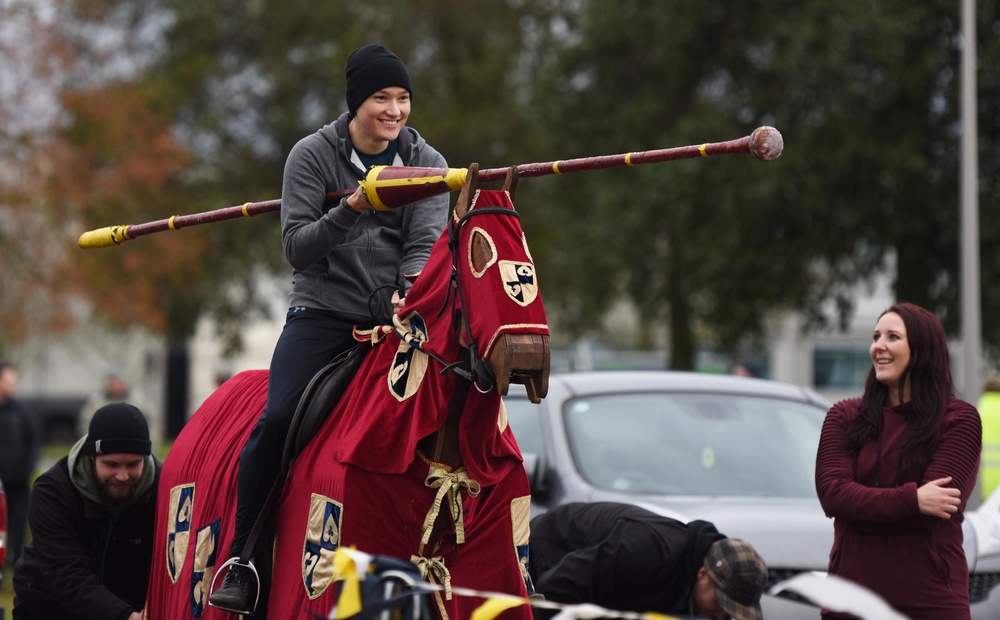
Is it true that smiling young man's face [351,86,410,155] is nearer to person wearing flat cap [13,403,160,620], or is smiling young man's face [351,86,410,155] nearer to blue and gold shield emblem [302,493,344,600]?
blue and gold shield emblem [302,493,344,600]

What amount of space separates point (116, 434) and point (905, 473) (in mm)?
3077

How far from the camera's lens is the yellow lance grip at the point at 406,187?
4855 millimetres

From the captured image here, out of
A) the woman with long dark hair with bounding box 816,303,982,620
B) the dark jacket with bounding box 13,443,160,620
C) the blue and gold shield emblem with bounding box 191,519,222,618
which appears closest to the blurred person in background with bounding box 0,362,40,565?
the dark jacket with bounding box 13,443,160,620

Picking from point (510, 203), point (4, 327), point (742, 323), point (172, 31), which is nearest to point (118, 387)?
point (742, 323)

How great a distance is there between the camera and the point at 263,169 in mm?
35750

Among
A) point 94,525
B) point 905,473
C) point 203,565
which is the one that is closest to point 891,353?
point 905,473

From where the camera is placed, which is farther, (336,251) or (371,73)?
(336,251)

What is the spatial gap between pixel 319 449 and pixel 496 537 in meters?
0.67

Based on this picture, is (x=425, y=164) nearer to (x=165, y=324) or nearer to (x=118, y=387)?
(x=118, y=387)

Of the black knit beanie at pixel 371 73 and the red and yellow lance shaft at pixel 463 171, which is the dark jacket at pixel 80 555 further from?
the black knit beanie at pixel 371 73

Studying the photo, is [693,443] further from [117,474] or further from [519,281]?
[519,281]

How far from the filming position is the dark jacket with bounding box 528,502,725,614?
591cm

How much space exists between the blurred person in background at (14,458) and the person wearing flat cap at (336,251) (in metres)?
7.70

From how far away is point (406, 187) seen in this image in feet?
16.0
